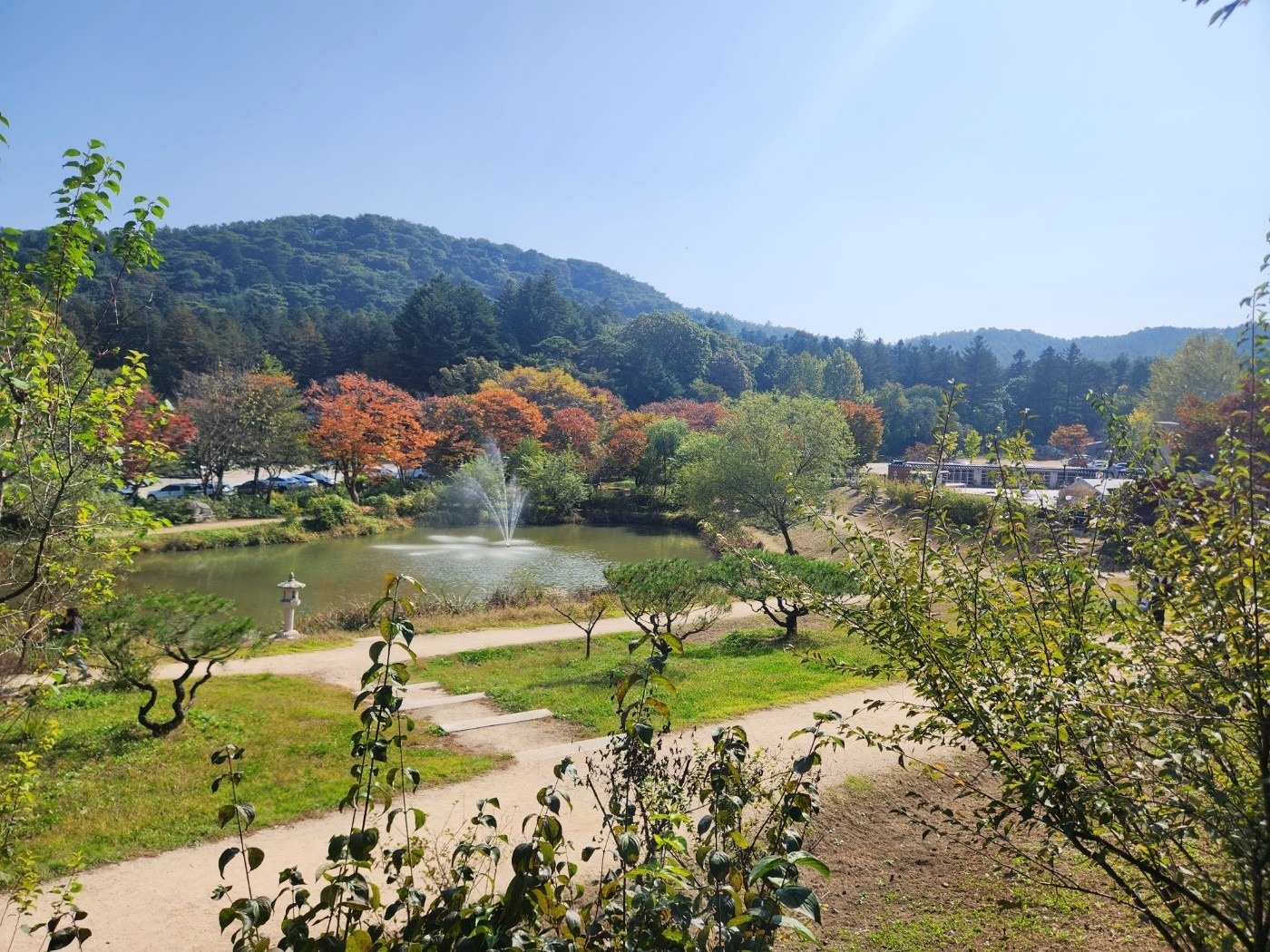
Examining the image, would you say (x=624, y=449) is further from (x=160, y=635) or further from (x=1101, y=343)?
(x=1101, y=343)

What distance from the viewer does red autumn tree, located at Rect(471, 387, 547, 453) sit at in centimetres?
3703

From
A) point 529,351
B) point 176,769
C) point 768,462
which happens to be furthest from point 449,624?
point 529,351

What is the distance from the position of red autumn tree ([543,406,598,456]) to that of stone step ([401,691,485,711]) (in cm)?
2917

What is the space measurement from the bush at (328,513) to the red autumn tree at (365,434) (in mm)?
3011

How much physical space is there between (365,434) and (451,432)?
5.00 metres

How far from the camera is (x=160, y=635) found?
24.3 feet

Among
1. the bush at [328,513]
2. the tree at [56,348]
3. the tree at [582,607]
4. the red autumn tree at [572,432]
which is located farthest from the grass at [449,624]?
the red autumn tree at [572,432]

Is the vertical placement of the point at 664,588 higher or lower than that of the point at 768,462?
lower

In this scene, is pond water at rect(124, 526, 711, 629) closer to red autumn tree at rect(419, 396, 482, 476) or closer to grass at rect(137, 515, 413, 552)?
grass at rect(137, 515, 413, 552)

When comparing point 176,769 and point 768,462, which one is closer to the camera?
point 176,769

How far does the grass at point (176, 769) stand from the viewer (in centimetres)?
540

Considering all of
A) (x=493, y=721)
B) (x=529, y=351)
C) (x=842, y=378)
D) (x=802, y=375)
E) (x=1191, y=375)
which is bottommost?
(x=493, y=721)

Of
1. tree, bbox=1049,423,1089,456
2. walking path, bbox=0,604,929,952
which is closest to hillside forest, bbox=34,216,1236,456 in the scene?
tree, bbox=1049,423,1089,456

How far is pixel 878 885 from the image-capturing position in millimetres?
4875
